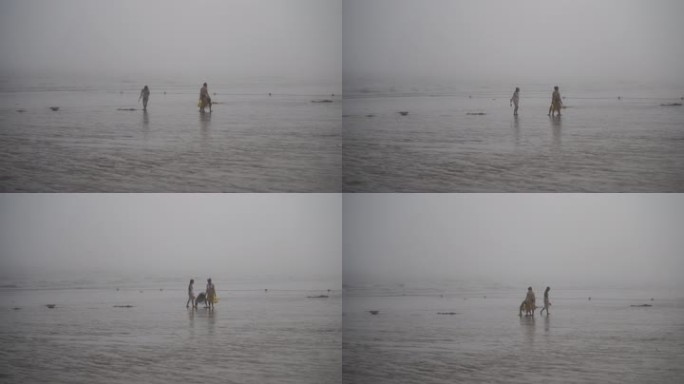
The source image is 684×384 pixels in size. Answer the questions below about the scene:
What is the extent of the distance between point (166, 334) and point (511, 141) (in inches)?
71.2

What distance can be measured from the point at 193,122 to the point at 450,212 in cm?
126

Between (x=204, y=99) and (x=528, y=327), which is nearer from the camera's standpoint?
(x=528, y=327)

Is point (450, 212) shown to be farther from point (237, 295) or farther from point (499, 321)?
point (237, 295)

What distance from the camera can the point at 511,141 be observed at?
4273mm

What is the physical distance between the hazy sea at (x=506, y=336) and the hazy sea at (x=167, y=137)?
0.70 m

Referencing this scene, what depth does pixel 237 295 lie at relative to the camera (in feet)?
14.3

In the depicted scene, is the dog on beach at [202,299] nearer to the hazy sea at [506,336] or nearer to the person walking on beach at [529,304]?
the hazy sea at [506,336]

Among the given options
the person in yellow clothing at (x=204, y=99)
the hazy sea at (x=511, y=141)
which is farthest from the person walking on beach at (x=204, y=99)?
the hazy sea at (x=511, y=141)

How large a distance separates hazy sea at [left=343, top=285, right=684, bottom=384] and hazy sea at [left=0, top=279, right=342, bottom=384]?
192 millimetres

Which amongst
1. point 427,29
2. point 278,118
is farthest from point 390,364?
point 427,29

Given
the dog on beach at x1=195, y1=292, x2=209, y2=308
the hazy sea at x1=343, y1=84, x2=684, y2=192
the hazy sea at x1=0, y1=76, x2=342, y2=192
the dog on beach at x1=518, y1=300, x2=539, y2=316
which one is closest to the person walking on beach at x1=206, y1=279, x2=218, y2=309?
the dog on beach at x1=195, y1=292, x2=209, y2=308

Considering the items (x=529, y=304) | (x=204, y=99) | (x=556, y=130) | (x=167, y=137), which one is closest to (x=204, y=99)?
(x=204, y=99)

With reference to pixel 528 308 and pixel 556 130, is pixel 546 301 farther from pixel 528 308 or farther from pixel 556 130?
pixel 556 130

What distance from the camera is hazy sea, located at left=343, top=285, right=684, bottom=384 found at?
13.7ft
